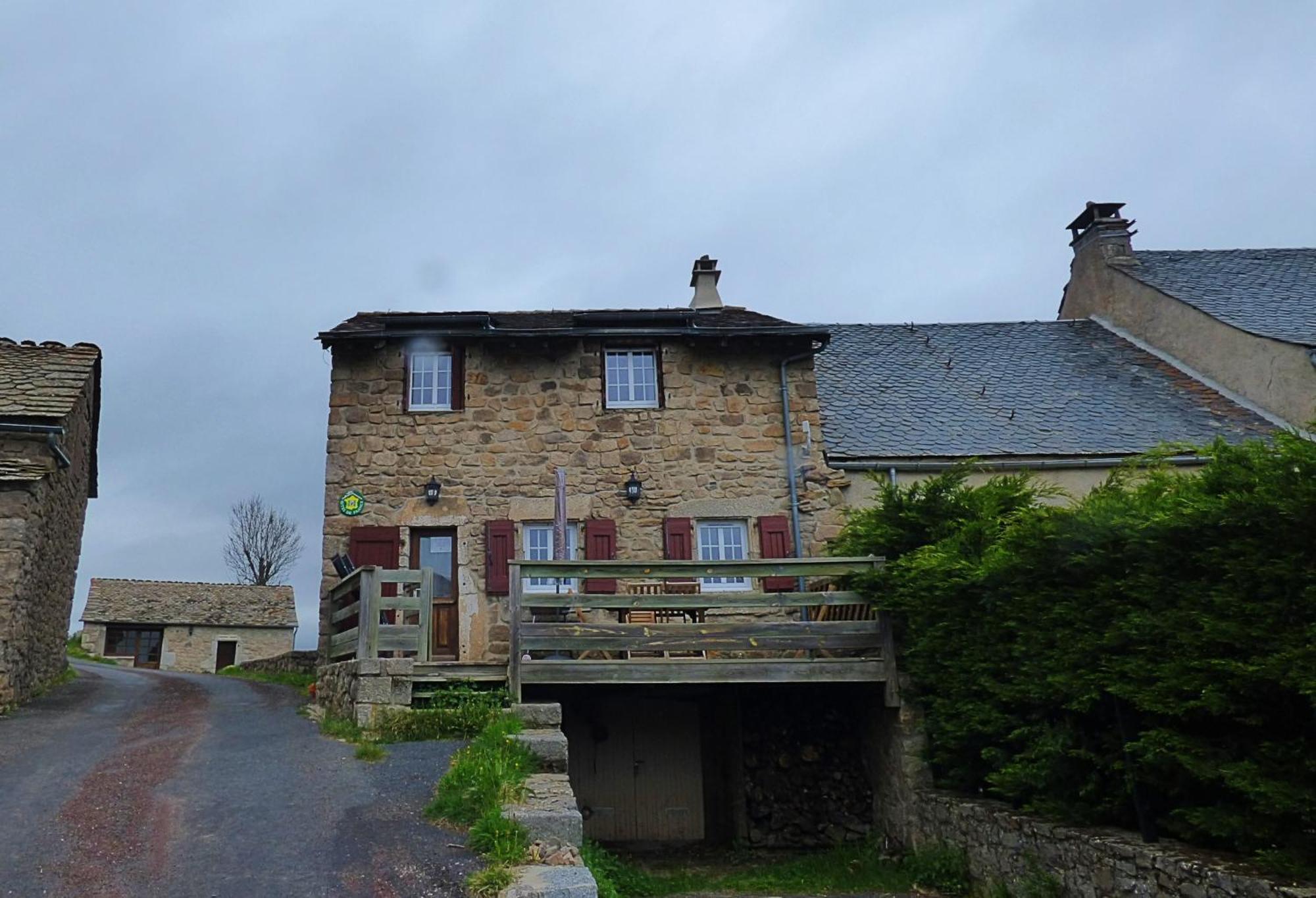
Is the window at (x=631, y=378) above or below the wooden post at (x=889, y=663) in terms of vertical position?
above

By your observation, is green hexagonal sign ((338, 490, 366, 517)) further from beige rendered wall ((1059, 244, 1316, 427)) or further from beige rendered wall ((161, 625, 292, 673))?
beige rendered wall ((161, 625, 292, 673))

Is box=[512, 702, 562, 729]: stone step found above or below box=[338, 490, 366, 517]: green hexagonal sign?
below

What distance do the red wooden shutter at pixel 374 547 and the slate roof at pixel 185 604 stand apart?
22.9 meters

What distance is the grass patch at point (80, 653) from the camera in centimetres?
2759

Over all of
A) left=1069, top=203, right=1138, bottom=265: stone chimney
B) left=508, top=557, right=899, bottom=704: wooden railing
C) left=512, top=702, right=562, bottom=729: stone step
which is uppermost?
left=1069, top=203, right=1138, bottom=265: stone chimney

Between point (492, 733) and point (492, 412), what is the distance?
6.20 meters

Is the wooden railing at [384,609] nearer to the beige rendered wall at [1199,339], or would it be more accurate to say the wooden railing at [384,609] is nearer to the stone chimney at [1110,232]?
the beige rendered wall at [1199,339]

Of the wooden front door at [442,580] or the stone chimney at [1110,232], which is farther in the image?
the stone chimney at [1110,232]

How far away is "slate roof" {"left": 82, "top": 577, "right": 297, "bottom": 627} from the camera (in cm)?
3177

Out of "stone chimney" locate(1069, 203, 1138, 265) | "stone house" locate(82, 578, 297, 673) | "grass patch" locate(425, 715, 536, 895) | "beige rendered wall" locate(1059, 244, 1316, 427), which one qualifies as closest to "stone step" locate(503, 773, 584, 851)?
"grass patch" locate(425, 715, 536, 895)

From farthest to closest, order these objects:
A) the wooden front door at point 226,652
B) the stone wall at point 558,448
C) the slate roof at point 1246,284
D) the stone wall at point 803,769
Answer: the wooden front door at point 226,652 < the slate roof at point 1246,284 < the stone wall at point 558,448 < the stone wall at point 803,769

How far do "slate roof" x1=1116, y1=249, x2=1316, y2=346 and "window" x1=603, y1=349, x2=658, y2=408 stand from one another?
8.96 meters

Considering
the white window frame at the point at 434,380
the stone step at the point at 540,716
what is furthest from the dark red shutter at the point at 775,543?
the stone step at the point at 540,716

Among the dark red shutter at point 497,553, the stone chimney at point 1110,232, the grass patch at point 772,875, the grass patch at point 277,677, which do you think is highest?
the stone chimney at point 1110,232
